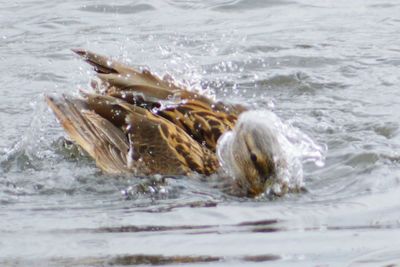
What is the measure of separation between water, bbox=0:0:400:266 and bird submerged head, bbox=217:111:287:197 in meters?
0.18

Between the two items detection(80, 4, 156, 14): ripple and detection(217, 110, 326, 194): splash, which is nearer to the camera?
detection(217, 110, 326, 194): splash

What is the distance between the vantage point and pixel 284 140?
755 cm

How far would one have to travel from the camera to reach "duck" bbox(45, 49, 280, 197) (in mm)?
7531

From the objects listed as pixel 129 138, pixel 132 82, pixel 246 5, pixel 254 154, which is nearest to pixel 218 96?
pixel 132 82

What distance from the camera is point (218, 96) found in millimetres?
10023

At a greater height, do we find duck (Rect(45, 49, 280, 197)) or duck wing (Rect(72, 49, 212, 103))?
duck wing (Rect(72, 49, 212, 103))

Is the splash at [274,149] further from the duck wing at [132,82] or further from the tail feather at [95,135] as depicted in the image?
the tail feather at [95,135]

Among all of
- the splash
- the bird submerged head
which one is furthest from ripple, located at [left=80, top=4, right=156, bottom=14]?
the bird submerged head

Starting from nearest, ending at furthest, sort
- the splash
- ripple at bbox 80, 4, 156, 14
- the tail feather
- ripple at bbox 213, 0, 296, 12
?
the splash → the tail feather → ripple at bbox 80, 4, 156, 14 → ripple at bbox 213, 0, 296, 12

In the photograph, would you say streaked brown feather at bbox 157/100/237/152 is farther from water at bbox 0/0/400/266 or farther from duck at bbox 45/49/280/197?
water at bbox 0/0/400/266

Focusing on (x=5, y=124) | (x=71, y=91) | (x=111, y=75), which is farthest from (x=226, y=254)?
(x=71, y=91)

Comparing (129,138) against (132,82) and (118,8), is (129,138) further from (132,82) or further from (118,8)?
(118,8)

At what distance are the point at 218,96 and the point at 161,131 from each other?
2278 millimetres

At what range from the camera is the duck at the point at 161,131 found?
753 centimetres
